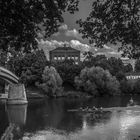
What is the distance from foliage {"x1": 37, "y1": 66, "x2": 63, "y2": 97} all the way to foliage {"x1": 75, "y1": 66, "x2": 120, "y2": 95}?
6.52 meters

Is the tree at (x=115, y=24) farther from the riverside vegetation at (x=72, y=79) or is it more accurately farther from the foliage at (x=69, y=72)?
the foliage at (x=69, y=72)

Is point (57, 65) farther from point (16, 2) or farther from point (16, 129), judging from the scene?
point (16, 2)

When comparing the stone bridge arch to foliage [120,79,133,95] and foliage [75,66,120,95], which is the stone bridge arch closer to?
foliage [75,66,120,95]

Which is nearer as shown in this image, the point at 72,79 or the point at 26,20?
the point at 26,20

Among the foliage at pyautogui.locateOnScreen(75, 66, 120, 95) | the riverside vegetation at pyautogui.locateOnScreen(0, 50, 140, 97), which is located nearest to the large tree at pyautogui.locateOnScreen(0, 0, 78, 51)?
the riverside vegetation at pyautogui.locateOnScreen(0, 50, 140, 97)

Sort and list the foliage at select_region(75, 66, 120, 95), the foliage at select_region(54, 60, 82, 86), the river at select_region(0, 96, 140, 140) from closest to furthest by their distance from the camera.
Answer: the river at select_region(0, 96, 140, 140)
the foliage at select_region(75, 66, 120, 95)
the foliage at select_region(54, 60, 82, 86)

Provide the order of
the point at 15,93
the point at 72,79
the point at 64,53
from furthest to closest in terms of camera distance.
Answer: the point at 64,53, the point at 72,79, the point at 15,93

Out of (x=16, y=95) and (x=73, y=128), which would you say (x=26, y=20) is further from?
(x=16, y=95)

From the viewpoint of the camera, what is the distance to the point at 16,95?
5394 cm

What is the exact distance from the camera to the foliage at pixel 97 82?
7088 cm

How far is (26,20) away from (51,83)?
62.2 m

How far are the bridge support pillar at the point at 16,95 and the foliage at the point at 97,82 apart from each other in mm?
22379

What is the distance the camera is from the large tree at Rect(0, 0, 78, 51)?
18.6ft

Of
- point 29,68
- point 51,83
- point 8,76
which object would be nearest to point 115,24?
point 8,76
